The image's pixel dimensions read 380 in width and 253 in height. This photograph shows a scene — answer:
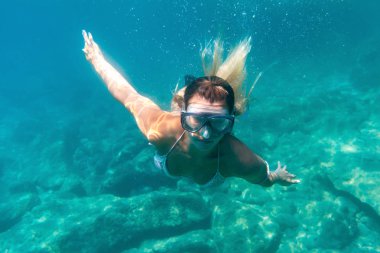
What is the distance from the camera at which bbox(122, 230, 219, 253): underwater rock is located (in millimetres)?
8680

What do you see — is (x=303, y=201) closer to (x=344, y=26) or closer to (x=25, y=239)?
(x=25, y=239)

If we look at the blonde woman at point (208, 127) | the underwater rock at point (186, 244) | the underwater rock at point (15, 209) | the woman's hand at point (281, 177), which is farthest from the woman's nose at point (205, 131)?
the underwater rock at point (15, 209)

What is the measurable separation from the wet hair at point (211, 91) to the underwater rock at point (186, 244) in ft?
22.2

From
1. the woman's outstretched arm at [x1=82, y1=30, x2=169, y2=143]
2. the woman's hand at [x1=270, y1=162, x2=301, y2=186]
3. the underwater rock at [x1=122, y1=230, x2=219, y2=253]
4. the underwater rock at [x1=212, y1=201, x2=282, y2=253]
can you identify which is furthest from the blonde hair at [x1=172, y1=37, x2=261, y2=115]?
the underwater rock at [x1=122, y1=230, x2=219, y2=253]

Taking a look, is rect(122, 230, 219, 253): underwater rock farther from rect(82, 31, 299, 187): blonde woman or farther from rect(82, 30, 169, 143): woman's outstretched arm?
rect(82, 30, 169, 143): woman's outstretched arm

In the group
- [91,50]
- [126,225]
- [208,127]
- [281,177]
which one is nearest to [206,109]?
[208,127]

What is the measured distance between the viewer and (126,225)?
9688 mm

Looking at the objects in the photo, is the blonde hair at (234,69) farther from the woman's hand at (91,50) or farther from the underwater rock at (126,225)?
the underwater rock at (126,225)

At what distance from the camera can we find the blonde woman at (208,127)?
2.91 metres

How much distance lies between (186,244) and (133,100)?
19.3 feet

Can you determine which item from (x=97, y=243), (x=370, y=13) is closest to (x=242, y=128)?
(x=97, y=243)

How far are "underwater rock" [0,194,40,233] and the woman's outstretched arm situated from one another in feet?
37.1

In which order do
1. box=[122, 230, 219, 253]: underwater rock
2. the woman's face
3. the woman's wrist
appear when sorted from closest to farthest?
the woman's face
the woman's wrist
box=[122, 230, 219, 253]: underwater rock

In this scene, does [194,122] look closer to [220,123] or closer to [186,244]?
[220,123]
